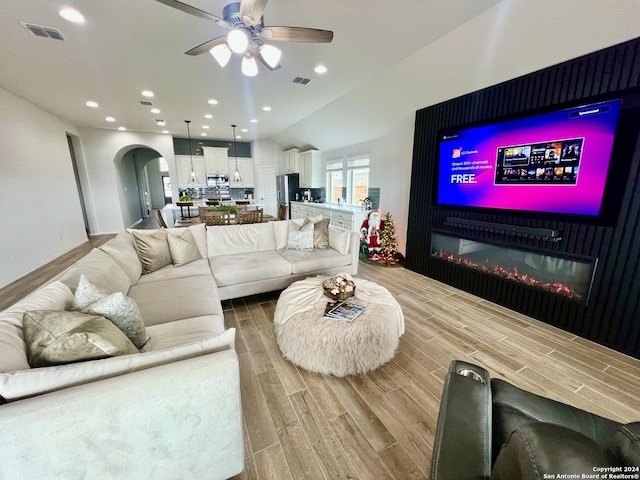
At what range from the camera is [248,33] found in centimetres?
195

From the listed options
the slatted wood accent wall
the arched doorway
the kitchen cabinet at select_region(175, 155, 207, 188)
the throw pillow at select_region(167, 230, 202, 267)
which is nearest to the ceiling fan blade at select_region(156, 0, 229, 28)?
the throw pillow at select_region(167, 230, 202, 267)

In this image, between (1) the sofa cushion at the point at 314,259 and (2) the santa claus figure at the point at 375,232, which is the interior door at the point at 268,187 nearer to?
(2) the santa claus figure at the point at 375,232

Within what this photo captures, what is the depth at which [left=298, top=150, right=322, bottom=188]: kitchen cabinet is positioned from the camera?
7.21 m

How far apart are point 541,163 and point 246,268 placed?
330cm

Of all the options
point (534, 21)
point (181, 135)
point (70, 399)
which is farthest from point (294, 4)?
point (181, 135)

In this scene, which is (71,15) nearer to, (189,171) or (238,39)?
(238,39)

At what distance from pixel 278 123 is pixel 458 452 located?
6.97m

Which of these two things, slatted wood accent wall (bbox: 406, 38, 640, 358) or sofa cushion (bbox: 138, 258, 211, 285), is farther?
sofa cushion (bbox: 138, 258, 211, 285)

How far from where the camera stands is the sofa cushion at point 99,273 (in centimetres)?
168

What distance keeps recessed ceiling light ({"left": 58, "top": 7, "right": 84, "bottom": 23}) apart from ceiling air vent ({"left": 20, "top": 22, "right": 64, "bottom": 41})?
0.35m

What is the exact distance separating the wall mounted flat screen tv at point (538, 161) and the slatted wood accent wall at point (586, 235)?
13cm

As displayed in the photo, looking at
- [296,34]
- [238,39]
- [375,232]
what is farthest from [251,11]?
[375,232]

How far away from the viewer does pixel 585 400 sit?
5.61 ft

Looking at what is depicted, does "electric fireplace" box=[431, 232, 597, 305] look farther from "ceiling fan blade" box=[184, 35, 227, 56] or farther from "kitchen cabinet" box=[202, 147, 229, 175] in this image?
"kitchen cabinet" box=[202, 147, 229, 175]
